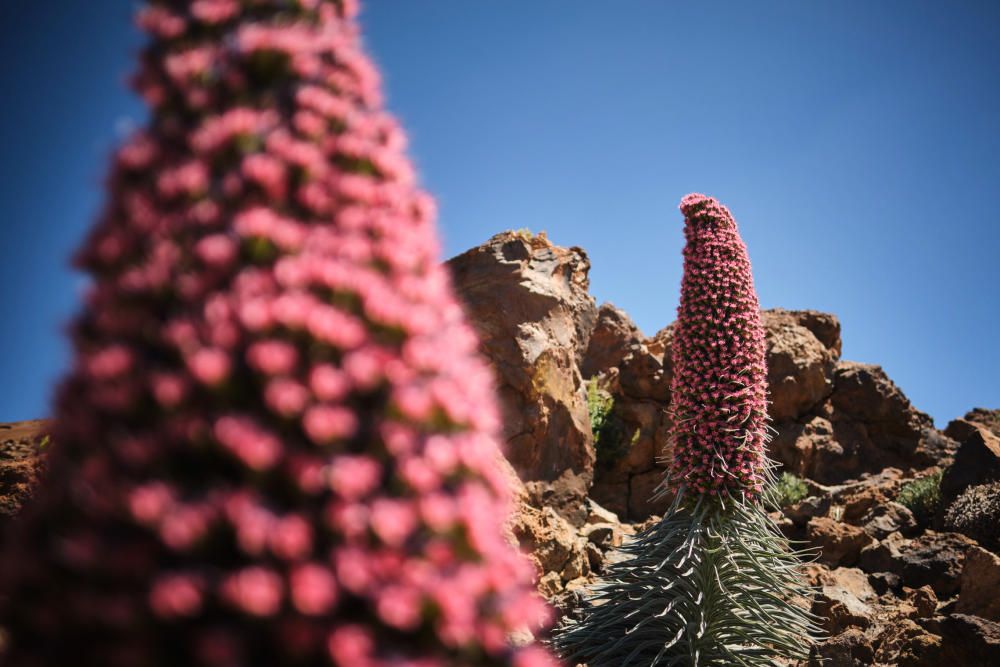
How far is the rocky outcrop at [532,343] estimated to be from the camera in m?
8.09

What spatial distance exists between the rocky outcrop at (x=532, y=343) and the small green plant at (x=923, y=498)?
21.5 ft

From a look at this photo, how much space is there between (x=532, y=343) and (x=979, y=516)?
7766 mm

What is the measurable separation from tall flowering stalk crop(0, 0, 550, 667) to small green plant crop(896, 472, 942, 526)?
11.8 meters

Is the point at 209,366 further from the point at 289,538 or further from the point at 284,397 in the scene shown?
the point at 289,538

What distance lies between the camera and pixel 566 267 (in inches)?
383

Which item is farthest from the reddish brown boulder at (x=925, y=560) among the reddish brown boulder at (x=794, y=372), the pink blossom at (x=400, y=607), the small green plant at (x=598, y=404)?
the pink blossom at (x=400, y=607)

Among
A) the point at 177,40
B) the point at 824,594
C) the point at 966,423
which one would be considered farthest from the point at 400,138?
the point at 966,423

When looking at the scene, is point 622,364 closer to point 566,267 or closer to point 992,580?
point 566,267

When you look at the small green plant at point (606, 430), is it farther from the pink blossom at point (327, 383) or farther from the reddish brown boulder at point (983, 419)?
the pink blossom at point (327, 383)

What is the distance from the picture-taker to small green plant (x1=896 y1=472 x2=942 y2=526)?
33.9 feet

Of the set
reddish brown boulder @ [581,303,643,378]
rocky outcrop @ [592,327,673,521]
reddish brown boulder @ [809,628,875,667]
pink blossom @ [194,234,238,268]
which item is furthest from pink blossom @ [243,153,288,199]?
reddish brown boulder @ [581,303,643,378]

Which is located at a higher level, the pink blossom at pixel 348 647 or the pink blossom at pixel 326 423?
the pink blossom at pixel 326 423

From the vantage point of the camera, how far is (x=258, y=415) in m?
1.32

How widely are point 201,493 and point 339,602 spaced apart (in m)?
0.38
